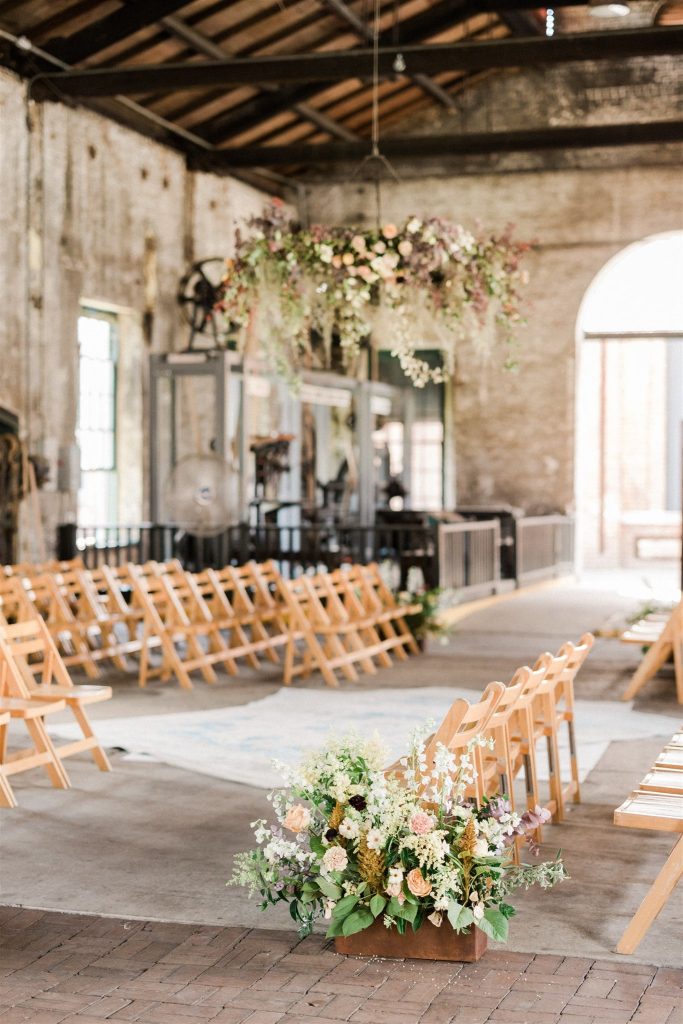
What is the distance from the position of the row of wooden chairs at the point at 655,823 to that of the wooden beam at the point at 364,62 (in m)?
8.99

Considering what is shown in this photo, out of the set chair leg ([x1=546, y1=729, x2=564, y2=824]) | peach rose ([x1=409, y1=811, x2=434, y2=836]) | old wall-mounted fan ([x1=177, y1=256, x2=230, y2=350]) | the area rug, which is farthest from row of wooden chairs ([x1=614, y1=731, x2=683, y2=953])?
old wall-mounted fan ([x1=177, y1=256, x2=230, y2=350])

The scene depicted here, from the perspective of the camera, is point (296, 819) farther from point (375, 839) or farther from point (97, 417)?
point (97, 417)

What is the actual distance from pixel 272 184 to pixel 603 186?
448 centimetres

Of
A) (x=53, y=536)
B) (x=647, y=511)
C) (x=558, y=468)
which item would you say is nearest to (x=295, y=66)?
(x=53, y=536)

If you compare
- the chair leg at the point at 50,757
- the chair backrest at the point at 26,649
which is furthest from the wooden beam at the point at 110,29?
the chair leg at the point at 50,757

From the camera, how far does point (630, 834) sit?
17.2ft

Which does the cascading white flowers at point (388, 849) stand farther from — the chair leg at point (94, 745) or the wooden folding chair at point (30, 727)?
the chair leg at point (94, 745)

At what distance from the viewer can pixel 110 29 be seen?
42.2 feet

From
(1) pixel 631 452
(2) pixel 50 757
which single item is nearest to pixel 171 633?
(2) pixel 50 757

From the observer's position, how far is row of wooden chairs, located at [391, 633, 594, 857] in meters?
4.29

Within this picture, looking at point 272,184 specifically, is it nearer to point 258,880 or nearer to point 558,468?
point 558,468

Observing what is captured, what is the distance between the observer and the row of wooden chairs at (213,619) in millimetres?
8812

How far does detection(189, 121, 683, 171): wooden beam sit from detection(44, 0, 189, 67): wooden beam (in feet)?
11.5

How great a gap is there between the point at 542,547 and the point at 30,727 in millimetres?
11811
